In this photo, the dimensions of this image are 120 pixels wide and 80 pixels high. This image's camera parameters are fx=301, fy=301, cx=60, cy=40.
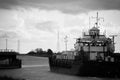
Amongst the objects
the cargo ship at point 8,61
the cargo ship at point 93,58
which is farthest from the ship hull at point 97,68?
the cargo ship at point 8,61

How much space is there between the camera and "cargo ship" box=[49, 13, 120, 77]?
185 feet

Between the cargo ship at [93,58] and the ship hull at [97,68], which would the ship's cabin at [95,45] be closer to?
the cargo ship at [93,58]

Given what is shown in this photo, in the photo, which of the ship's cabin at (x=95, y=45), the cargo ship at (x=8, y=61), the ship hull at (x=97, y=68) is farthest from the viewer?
the cargo ship at (x=8, y=61)

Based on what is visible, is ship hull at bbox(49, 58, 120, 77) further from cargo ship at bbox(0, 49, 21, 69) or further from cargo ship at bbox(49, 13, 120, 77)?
cargo ship at bbox(0, 49, 21, 69)

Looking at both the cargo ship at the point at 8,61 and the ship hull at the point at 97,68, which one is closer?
the ship hull at the point at 97,68

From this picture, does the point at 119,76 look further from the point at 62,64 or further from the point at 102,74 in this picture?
the point at 62,64

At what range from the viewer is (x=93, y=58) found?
5997 cm

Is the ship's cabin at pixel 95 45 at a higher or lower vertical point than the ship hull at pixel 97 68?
higher

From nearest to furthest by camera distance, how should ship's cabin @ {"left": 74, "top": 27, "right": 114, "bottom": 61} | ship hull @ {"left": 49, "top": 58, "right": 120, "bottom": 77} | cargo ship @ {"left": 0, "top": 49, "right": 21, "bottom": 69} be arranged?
ship hull @ {"left": 49, "top": 58, "right": 120, "bottom": 77}
ship's cabin @ {"left": 74, "top": 27, "right": 114, "bottom": 61}
cargo ship @ {"left": 0, "top": 49, "right": 21, "bottom": 69}

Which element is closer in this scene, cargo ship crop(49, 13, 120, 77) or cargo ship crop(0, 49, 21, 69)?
cargo ship crop(49, 13, 120, 77)

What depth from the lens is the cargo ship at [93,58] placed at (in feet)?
185

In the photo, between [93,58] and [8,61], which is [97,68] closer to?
[93,58]

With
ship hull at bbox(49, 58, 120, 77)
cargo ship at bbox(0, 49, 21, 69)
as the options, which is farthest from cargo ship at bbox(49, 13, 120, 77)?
cargo ship at bbox(0, 49, 21, 69)

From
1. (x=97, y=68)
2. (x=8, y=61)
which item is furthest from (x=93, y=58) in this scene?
(x=8, y=61)
